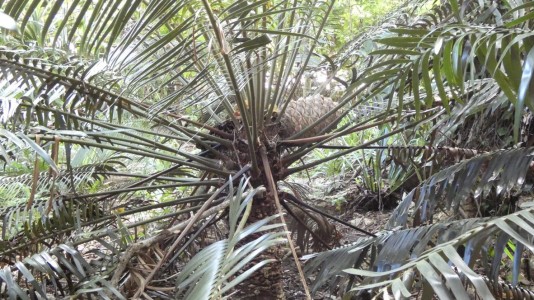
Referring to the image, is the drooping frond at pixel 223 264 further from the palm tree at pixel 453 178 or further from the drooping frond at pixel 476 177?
the drooping frond at pixel 476 177

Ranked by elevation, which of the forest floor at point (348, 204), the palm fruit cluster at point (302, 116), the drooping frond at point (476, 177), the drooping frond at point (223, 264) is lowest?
the forest floor at point (348, 204)

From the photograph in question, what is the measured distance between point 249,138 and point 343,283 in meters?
0.47

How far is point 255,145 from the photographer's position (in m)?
1.56

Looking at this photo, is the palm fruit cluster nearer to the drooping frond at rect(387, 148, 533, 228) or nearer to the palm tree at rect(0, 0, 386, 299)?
the palm tree at rect(0, 0, 386, 299)

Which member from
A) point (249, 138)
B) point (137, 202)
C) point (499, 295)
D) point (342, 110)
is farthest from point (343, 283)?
point (137, 202)

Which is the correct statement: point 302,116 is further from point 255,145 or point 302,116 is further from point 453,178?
point 453,178

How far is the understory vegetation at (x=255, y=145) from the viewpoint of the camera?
96cm

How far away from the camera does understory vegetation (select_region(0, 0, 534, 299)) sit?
96 cm

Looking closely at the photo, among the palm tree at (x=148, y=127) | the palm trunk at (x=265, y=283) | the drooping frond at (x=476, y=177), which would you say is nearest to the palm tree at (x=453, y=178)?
the drooping frond at (x=476, y=177)

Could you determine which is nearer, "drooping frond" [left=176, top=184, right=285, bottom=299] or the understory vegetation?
"drooping frond" [left=176, top=184, right=285, bottom=299]

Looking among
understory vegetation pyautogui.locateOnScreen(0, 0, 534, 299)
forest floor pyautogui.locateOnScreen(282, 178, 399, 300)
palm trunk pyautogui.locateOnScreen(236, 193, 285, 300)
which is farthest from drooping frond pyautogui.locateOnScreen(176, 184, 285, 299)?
forest floor pyautogui.locateOnScreen(282, 178, 399, 300)

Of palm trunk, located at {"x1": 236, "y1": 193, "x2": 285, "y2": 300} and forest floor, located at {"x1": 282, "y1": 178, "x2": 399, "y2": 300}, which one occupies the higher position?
palm trunk, located at {"x1": 236, "y1": 193, "x2": 285, "y2": 300}

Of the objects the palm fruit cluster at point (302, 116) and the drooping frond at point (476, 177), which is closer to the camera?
the drooping frond at point (476, 177)

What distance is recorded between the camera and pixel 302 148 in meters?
1.68
